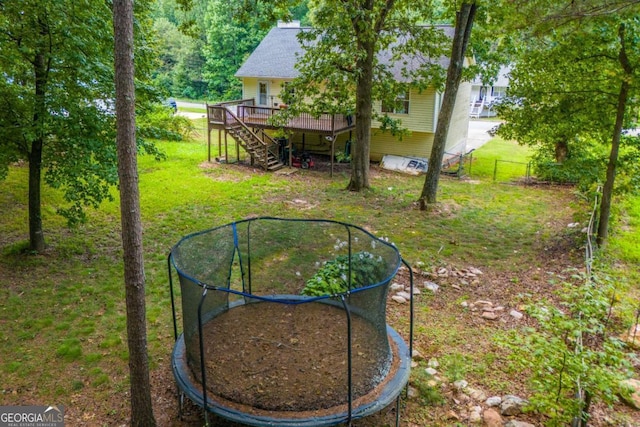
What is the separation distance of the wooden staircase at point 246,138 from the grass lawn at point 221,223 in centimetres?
80

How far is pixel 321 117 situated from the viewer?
19.3 metres

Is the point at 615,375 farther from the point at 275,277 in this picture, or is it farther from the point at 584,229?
the point at 584,229

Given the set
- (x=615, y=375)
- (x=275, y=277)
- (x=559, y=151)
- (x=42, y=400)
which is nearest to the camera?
(x=615, y=375)

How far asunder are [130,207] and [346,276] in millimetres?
4033

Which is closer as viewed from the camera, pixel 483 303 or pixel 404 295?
pixel 483 303

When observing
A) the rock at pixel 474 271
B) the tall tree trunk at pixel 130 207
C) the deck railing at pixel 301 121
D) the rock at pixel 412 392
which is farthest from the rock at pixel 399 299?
the deck railing at pixel 301 121

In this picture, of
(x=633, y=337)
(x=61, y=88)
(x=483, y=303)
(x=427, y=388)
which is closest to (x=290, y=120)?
(x=61, y=88)

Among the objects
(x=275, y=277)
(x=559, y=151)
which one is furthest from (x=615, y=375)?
(x=559, y=151)

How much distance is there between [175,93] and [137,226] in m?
44.7

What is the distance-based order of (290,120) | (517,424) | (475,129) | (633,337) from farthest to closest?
(475,129)
(290,120)
(633,337)
(517,424)

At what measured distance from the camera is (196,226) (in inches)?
459

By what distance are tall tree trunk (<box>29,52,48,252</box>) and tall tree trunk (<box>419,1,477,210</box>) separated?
996cm

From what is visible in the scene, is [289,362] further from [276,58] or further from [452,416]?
[276,58]

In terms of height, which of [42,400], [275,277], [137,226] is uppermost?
[137,226]
